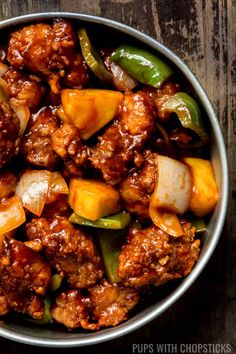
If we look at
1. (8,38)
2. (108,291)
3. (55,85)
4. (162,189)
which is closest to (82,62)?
(55,85)

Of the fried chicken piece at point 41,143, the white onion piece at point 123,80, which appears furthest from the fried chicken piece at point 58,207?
the white onion piece at point 123,80

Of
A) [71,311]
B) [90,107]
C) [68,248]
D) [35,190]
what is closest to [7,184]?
[35,190]

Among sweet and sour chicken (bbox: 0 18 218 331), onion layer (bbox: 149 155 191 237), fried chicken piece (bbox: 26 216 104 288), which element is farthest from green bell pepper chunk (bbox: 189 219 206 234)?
fried chicken piece (bbox: 26 216 104 288)

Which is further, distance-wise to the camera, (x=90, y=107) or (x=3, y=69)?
(x=3, y=69)

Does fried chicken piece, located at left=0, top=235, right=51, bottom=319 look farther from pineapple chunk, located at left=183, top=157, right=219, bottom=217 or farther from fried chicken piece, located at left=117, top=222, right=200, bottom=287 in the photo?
pineapple chunk, located at left=183, top=157, right=219, bottom=217

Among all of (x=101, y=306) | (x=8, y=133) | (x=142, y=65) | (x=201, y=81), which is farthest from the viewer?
(x=201, y=81)

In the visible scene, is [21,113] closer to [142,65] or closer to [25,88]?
[25,88]

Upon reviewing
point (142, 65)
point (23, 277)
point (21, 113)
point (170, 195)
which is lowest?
point (23, 277)
